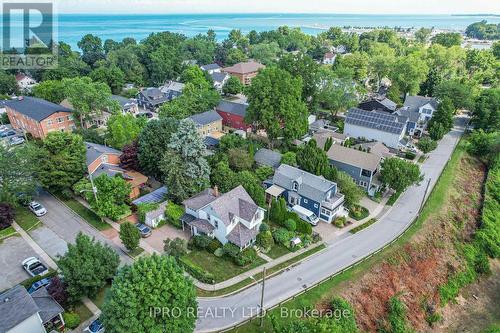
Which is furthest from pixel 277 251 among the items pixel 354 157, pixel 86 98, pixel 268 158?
pixel 86 98

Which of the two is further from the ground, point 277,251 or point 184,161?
point 184,161

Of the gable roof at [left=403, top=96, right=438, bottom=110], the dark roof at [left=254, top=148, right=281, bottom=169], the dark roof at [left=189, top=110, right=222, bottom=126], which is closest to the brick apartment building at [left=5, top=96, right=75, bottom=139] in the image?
the dark roof at [left=189, top=110, right=222, bottom=126]

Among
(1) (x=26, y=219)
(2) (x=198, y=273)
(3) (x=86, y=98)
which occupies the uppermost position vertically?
(3) (x=86, y=98)

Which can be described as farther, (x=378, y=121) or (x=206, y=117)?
(x=206, y=117)

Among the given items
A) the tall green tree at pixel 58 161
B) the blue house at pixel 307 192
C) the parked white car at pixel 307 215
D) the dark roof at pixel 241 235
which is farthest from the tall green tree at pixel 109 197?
the parked white car at pixel 307 215

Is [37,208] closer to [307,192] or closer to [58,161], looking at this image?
[58,161]

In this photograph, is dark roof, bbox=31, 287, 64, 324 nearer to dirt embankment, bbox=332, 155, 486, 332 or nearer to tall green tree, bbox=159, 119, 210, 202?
tall green tree, bbox=159, 119, 210, 202

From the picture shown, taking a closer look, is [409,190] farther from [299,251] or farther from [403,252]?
→ [299,251]
